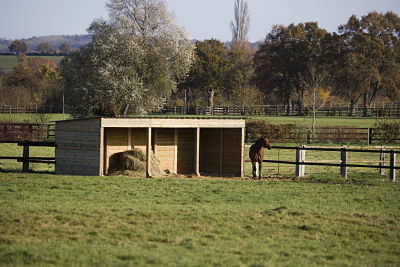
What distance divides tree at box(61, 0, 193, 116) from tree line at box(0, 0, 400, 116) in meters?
0.07

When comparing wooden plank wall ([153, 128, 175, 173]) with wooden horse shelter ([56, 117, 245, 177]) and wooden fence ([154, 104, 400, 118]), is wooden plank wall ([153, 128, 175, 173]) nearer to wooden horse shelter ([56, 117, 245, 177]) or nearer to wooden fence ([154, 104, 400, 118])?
wooden horse shelter ([56, 117, 245, 177])

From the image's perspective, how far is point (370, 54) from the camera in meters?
70.4

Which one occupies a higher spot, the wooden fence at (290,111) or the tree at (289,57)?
the tree at (289,57)

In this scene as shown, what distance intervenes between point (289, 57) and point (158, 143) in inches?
2083

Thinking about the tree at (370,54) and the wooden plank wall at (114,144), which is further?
the tree at (370,54)

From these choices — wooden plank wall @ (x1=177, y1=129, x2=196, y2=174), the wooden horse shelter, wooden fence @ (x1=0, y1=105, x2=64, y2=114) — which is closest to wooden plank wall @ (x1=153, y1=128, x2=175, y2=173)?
the wooden horse shelter

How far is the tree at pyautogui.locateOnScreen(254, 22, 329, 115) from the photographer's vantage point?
7219cm

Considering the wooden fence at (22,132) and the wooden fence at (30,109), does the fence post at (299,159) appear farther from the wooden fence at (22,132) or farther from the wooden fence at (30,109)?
the wooden fence at (30,109)

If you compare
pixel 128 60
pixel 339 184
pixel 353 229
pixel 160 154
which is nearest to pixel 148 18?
pixel 128 60

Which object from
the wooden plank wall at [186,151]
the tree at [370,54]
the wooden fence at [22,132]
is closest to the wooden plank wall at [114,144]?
the wooden plank wall at [186,151]

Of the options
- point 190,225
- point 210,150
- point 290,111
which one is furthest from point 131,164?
point 290,111

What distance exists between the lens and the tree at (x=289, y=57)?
72188mm

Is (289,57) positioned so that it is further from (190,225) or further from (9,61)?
(9,61)

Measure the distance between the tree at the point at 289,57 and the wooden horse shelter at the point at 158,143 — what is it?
5005cm
